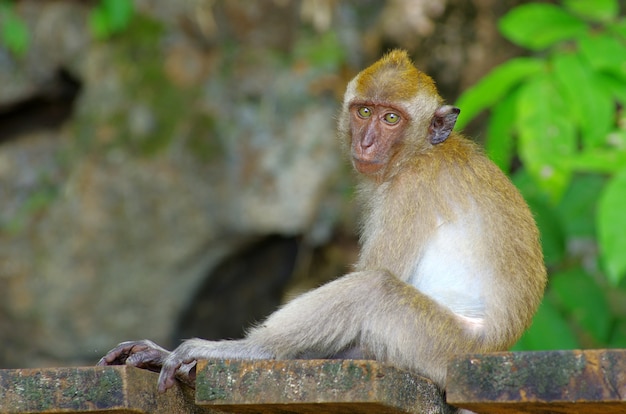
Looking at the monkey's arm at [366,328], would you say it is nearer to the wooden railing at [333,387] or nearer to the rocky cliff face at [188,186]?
the wooden railing at [333,387]

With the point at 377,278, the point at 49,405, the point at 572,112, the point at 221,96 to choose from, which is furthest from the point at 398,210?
the point at 221,96

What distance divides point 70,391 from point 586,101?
3194mm

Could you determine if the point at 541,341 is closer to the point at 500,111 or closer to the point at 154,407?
the point at 500,111

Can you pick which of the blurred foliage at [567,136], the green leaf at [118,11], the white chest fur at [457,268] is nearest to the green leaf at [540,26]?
the blurred foliage at [567,136]

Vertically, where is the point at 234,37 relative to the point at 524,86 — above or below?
below

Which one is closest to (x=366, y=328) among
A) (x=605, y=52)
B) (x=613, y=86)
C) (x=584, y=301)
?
(x=613, y=86)

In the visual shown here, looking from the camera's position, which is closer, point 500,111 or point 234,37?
point 500,111

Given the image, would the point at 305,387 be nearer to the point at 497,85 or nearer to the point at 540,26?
the point at 497,85

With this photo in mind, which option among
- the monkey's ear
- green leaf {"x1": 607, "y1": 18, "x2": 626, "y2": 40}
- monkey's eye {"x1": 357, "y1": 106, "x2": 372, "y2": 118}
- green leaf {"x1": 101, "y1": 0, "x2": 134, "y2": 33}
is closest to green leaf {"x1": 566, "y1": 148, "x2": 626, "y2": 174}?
the monkey's ear

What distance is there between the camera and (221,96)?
8.93m

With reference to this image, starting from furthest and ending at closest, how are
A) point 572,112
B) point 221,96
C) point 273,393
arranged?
point 221,96 → point 572,112 → point 273,393

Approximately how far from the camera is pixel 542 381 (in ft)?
9.78

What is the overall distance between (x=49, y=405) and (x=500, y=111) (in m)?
3.22

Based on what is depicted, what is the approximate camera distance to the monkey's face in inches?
189
